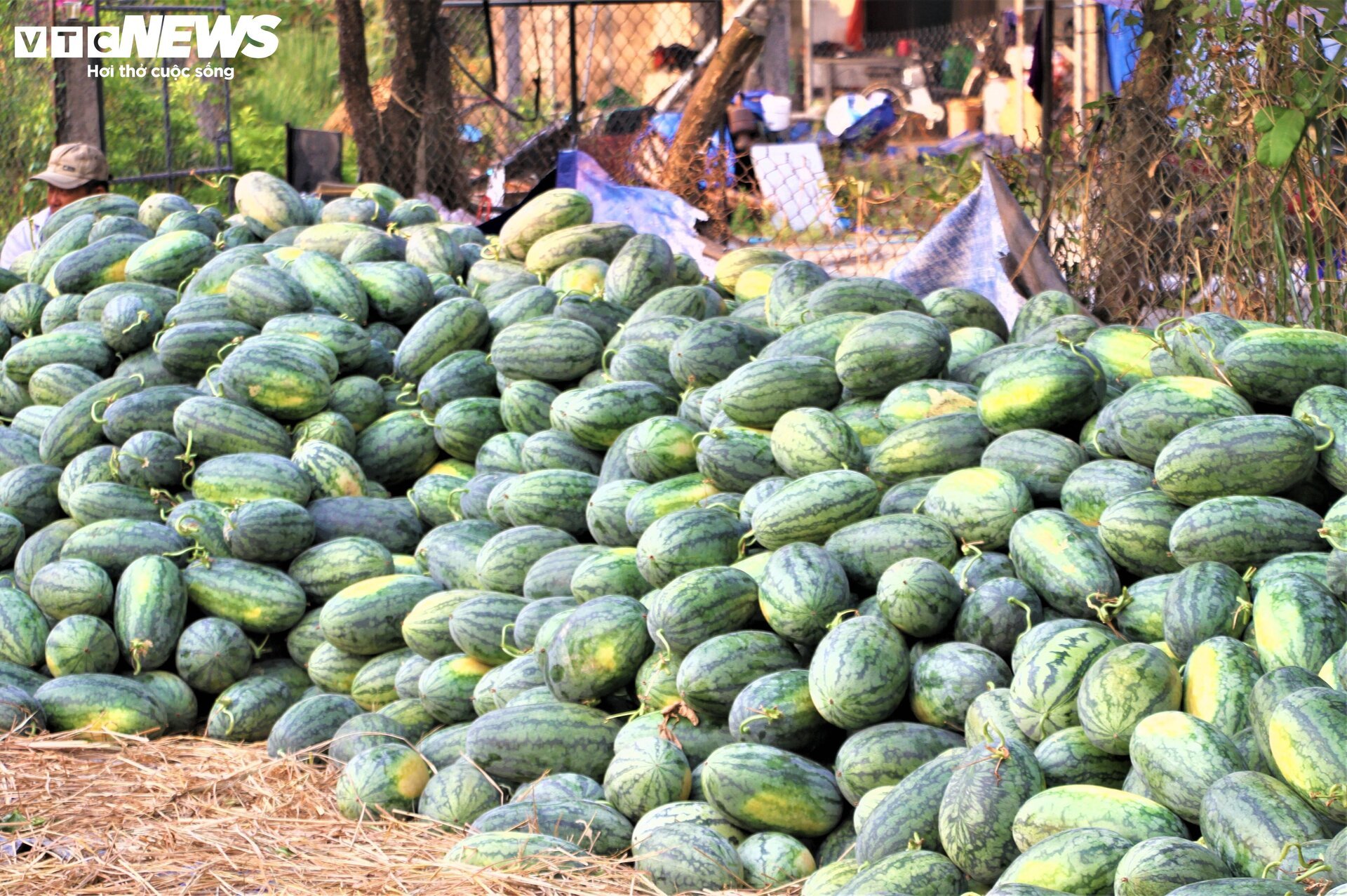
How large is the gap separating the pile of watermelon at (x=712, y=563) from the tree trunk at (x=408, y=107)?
351 centimetres

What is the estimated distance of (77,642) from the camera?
13.0ft

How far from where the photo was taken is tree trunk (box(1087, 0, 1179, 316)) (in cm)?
535

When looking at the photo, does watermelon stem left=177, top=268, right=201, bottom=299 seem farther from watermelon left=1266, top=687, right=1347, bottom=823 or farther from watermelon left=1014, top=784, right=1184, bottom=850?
watermelon left=1266, top=687, right=1347, bottom=823

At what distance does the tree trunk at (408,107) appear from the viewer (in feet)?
29.0

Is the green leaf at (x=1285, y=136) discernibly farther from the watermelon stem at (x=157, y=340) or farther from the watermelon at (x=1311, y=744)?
the watermelon stem at (x=157, y=340)

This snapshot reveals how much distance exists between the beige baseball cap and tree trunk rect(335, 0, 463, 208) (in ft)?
6.86

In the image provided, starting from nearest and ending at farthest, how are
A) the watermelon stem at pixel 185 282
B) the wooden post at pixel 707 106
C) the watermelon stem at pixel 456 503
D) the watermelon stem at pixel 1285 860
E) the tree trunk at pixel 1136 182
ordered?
the watermelon stem at pixel 1285 860 → the watermelon stem at pixel 456 503 → the tree trunk at pixel 1136 182 → the watermelon stem at pixel 185 282 → the wooden post at pixel 707 106

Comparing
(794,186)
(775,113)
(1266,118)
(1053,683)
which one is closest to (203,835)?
(1053,683)

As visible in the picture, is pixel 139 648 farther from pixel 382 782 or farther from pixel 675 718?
pixel 675 718

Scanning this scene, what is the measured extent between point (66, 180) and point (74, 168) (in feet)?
0.26

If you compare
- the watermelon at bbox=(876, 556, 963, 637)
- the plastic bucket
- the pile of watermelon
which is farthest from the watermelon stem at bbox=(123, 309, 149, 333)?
the plastic bucket

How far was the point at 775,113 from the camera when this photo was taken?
646 inches

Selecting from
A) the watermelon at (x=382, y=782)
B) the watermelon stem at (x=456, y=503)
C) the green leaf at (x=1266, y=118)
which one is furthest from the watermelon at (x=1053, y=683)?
the watermelon stem at (x=456, y=503)

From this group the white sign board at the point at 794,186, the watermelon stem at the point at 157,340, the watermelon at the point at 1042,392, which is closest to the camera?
the watermelon at the point at 1042,392
